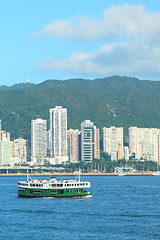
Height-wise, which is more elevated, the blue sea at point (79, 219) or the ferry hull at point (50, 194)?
the ferry hull at point (50, 194)

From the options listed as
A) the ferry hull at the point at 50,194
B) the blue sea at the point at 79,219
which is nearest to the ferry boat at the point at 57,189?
the ferry hull at the point at 50,194

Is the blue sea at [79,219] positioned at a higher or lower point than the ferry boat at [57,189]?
A: lower

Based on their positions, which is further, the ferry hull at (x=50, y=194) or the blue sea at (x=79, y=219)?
the ferry hull at (x=50, y=194)

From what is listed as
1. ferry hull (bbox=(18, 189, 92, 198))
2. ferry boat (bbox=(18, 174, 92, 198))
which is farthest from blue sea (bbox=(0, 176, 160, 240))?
ferry boat (bbox=(18, 174, 92, 198))

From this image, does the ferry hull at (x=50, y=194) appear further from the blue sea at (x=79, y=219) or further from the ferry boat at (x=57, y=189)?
the blue sea at (x=79, y=219)

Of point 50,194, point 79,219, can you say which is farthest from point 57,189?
point 79,219

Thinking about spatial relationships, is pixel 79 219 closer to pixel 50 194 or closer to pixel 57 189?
pixel 57 189

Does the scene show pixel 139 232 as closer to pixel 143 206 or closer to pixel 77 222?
pixel 77 222

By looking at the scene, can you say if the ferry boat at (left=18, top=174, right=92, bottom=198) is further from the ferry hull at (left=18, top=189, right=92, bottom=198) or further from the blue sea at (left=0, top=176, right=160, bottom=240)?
the blue sea at (left=0, top=176, right=160, bottom=240)
